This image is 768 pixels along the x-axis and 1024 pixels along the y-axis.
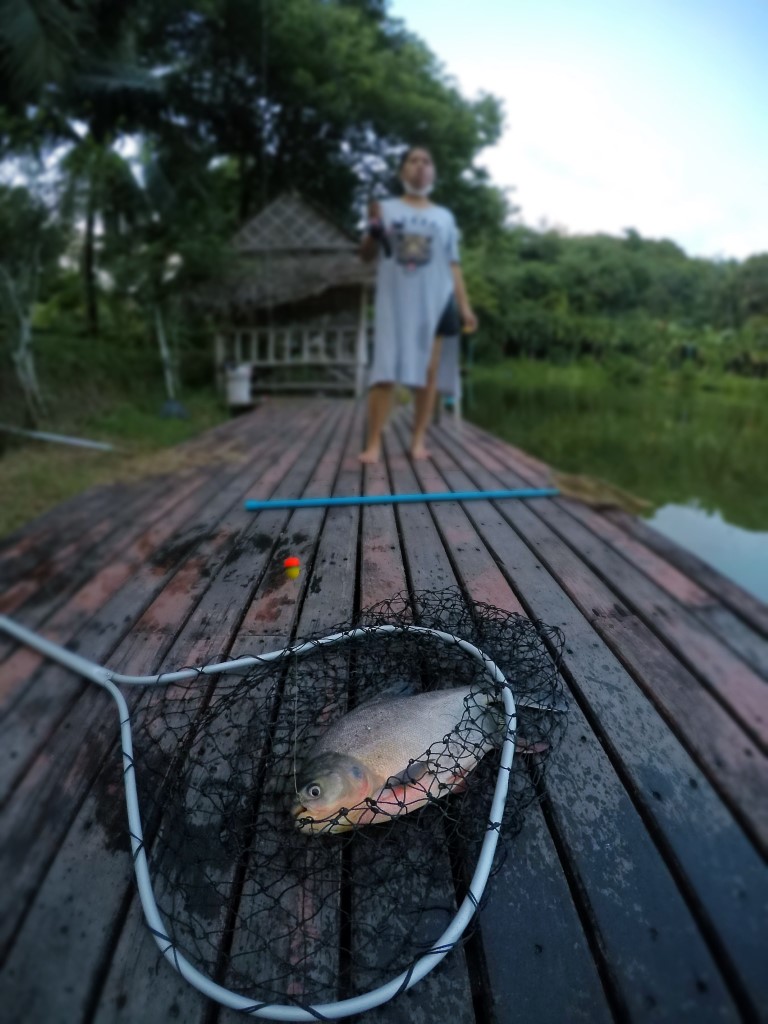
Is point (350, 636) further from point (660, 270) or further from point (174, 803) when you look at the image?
point (660, 270)

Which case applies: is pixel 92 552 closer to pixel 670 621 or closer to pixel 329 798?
pixel 329 798

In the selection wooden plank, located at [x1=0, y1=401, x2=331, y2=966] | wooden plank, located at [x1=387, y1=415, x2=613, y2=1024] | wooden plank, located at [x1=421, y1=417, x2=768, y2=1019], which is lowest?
wooden plank, located at [x1=0, y1=401, x2=331, y2=966]

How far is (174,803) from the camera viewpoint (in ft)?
3.65

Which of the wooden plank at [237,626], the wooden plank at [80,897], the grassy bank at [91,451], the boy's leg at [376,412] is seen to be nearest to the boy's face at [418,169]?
the boy's leg at [376,412]

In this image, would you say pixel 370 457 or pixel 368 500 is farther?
pixel 370 457

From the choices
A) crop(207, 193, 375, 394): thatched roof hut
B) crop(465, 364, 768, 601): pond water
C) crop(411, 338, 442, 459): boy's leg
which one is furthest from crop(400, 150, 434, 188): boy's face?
crop(207, 193, 375, 394): thatched roof hut

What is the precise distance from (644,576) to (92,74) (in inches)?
488

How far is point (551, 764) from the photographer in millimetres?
1153

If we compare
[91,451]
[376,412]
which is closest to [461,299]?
[376,412]

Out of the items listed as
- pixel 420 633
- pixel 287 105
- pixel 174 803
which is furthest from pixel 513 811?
pixel 287 105

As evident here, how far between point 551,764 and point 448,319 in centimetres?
293

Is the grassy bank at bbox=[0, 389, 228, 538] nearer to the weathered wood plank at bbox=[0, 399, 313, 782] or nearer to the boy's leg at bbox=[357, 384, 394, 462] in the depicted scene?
the boy's leg at bbox=[357, 384, 394, 462]

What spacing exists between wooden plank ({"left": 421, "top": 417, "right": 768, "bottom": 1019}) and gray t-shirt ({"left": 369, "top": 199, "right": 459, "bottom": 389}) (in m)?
2.21

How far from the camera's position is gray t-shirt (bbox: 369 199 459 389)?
3389 mm
